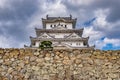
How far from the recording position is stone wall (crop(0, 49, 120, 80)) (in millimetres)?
7945

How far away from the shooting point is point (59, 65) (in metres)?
8.04

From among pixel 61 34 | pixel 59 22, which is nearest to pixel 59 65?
pixel 61 34

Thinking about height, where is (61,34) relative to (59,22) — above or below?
below

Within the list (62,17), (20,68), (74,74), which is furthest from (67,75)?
(62,17)

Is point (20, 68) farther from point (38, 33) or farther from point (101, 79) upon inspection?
point (38, 33)

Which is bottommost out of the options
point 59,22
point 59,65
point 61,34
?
point 59,65

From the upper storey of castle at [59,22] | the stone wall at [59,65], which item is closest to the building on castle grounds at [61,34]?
the upper storey of castle at [59,22]

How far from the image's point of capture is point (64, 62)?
318 inches

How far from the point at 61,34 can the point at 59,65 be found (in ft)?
189

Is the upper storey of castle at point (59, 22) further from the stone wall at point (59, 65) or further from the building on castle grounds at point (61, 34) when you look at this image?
the stone wall at point (59, 65)

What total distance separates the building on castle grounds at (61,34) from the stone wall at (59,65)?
46.9m

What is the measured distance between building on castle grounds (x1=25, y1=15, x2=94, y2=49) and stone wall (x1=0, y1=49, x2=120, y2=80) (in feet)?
154

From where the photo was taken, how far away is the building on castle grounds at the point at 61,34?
6016 cm

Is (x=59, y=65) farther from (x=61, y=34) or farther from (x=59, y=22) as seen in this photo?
(x=59, y=22)
